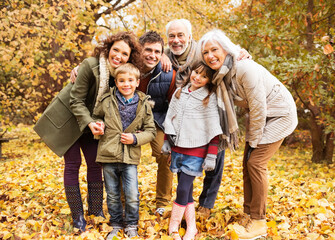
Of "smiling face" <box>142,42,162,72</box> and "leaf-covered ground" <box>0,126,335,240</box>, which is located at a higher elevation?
"smiling face" <box>142,42,162,72</box>

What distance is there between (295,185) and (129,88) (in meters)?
3.31

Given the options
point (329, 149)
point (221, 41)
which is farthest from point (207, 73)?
point (329, 149)

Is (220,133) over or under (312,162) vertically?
over

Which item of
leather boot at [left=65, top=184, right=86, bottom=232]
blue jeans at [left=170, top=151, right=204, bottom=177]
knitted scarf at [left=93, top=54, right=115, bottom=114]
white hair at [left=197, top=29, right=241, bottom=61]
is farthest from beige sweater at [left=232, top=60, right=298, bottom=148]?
leather boot at [left=65, top=184, right=86, bottom=232]

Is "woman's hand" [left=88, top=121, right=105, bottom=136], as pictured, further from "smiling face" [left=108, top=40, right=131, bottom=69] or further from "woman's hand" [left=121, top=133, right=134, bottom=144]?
"smiling face" [left=108, top=40, right=131, bottom=69]

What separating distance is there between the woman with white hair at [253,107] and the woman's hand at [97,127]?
1.09m

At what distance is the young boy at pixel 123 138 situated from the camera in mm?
2797

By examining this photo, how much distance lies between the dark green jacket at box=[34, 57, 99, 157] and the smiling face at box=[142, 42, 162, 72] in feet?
1.66

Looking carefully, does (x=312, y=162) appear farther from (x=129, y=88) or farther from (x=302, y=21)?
(x=129, y=88)

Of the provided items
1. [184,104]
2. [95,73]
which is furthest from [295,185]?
[95,73]

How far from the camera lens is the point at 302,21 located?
632cm

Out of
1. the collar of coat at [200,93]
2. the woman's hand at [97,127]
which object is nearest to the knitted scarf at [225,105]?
the collar of coat at [200,93]

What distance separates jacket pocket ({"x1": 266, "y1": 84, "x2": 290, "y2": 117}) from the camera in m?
2.79

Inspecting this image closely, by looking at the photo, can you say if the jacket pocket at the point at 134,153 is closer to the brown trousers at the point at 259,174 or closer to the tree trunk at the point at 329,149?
the brown trousers at the point at 259,174
